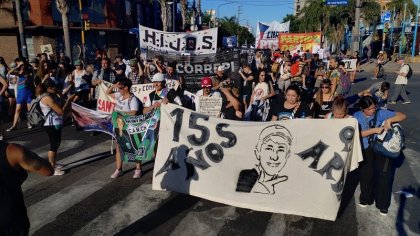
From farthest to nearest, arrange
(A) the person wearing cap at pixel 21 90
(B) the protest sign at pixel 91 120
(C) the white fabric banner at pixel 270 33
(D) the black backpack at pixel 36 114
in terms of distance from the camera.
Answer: (C) the white fabric banner at pixel 270 33 < (A) the person wearing cap at pixel 21 90 < (B) the protest sign at pixel 91 120 < (D) the black backpack at pixel 36 114

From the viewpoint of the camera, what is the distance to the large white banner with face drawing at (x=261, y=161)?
15.0ft

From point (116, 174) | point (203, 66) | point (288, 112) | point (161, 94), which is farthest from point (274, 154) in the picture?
point (203, 66)

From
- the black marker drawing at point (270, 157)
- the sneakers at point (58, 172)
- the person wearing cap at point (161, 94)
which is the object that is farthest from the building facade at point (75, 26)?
the black marker drawing at point (270, 157)

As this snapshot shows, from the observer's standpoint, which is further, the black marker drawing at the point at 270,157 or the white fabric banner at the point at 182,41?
the white fabric banner at the point at 182,41

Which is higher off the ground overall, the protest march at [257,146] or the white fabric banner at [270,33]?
the white fabric banner at [270,33]

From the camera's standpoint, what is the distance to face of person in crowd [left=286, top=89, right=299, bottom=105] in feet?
17.4

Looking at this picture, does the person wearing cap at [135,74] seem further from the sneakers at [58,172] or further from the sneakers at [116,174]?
the sneakers at [116,174]

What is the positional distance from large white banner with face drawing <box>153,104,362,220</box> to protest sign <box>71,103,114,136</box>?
234cm

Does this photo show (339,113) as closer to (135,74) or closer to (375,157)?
(375,157)

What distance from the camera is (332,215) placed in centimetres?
454

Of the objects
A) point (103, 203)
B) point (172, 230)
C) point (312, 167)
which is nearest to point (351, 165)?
point (312, 167)

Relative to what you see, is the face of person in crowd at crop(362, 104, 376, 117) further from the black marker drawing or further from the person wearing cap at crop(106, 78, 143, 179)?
the person wearing cap at crop(106, 78, 143, 179)

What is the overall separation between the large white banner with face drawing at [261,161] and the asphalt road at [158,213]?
0.19 metres

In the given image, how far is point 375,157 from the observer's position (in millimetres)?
4793
